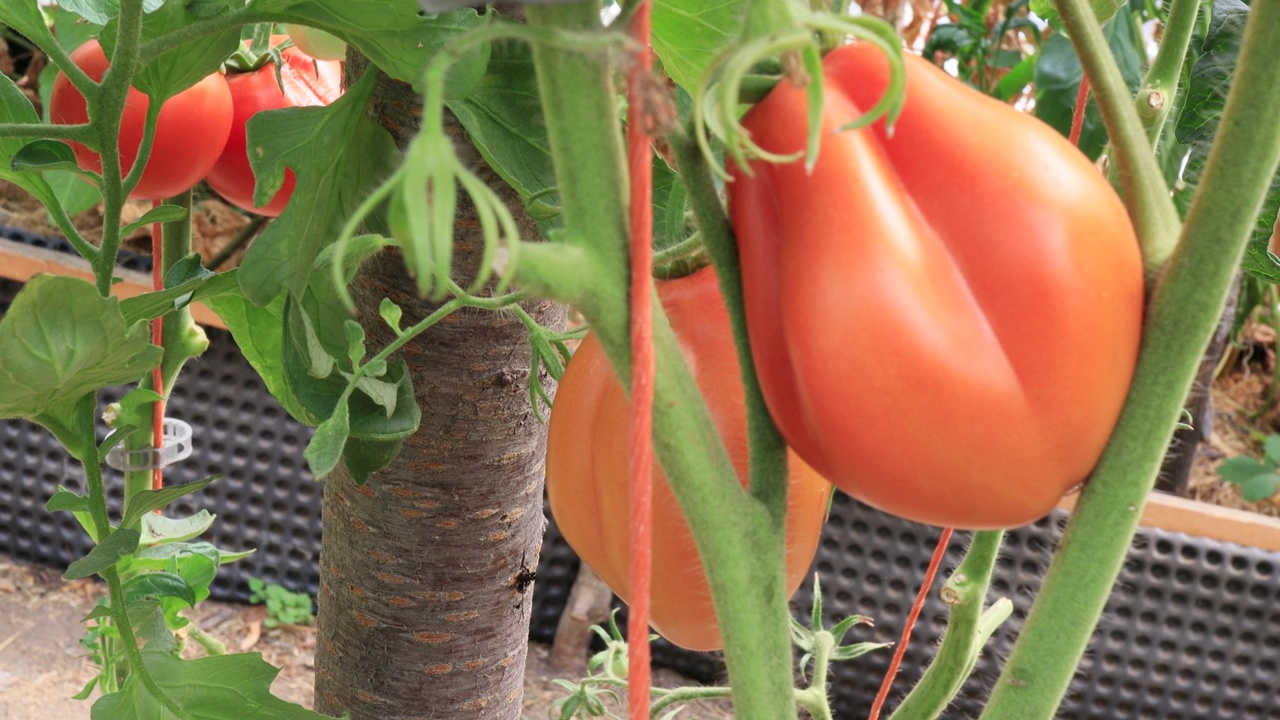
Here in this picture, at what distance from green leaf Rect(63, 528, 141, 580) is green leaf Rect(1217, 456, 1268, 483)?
1864mm

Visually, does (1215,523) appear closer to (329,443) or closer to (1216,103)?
(1216,103)

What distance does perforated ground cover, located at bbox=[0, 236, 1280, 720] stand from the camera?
148 centimetres

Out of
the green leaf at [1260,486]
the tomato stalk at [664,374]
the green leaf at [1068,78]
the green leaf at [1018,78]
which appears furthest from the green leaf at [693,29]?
the green leaf at [1260,486]

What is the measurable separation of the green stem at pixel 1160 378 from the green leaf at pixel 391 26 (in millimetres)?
265

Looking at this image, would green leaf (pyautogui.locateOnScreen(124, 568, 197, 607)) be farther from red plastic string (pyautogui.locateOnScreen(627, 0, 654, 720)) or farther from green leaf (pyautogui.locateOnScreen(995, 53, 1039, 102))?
green leaf (pyautogui.locateOnScreen(995, 53, 1039, 102))

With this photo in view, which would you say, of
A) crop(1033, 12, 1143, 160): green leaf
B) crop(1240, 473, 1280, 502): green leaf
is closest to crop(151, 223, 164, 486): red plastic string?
crop(1033, 12, 1143, 160): green leaf

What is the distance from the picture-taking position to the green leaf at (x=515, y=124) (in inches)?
17.7

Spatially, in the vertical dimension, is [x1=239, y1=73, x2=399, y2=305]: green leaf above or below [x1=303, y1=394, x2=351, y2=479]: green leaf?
above

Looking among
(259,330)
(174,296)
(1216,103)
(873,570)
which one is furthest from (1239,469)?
(174,296)

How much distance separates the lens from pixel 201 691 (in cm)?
53

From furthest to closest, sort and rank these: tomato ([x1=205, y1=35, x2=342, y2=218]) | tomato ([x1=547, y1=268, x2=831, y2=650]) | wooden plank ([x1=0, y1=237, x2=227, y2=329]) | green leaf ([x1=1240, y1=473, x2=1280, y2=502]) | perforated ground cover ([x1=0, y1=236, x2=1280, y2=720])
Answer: green leaf ([x1=1240, y1=473, x2=1280, y2=502]), wooden plank ([x1=0, y1=237, x2=227, y2=329]), perforated ground cover ([x1=0, y1=236, x2=1280, y2=720]), tomato ([x1=205, y1=35, x2=342, y2=218]), tomato ([x1=547, y1=268, x2=831, y2=650])

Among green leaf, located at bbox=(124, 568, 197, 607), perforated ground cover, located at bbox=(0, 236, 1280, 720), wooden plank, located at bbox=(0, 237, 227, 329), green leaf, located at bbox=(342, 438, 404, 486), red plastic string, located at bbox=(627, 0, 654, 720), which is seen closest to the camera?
red plastic string, located at bbox=(627, 0, 654, 720)

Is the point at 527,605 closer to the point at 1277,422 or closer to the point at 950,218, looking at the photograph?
the point at 950,218

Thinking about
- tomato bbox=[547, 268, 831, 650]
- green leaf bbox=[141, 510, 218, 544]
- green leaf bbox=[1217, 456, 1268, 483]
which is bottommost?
green leaf bbox=[1217, 456, 1268, 483]
